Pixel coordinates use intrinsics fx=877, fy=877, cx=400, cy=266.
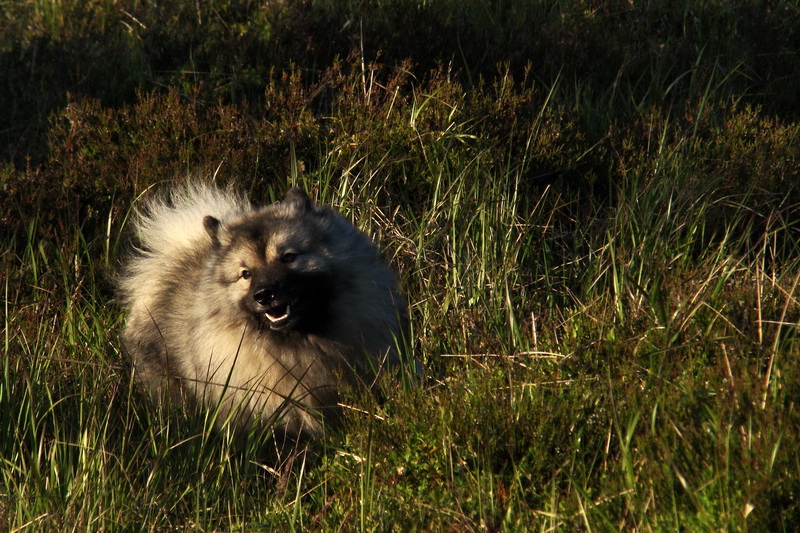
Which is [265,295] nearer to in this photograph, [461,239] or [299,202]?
[299,202]

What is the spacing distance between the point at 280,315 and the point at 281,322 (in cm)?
4

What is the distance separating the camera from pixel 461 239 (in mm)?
5445

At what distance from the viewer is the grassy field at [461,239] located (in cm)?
332

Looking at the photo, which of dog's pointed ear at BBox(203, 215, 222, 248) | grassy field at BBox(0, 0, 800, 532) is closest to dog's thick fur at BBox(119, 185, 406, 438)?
dog's pointed ear at BBox(203, 215, 222, 248)

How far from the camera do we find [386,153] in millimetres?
5949

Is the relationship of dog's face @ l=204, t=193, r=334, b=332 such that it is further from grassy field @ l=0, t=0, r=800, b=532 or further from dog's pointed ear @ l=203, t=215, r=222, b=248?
grassy field @ l=0, t=0, r=800, b=532

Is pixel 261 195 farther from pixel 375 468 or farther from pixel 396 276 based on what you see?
pixel 375 468

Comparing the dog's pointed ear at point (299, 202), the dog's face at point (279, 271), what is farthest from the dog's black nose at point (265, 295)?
the dog's pointed ear at point (299, 202)

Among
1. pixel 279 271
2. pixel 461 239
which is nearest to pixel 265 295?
pixel 279 271

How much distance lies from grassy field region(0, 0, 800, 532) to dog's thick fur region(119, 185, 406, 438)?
28 cm

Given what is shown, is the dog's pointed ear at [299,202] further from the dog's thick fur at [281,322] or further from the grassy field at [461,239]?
the grassy field at [461,239]

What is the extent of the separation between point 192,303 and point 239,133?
170cm

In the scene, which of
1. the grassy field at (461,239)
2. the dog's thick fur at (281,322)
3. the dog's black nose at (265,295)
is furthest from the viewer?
the dog's thick fur at (281,322)

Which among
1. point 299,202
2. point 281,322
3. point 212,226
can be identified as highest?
point 299,202
